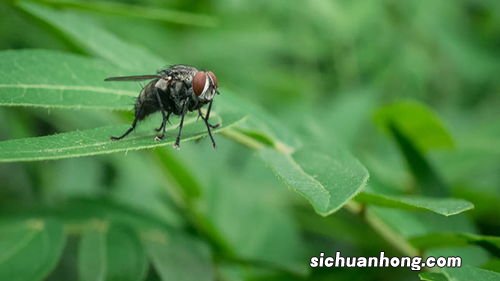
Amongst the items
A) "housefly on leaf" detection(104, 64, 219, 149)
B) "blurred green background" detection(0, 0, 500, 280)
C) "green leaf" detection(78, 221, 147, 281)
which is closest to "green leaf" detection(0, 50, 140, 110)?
"housefly on leaf" detection(104, 64, 219, 149)

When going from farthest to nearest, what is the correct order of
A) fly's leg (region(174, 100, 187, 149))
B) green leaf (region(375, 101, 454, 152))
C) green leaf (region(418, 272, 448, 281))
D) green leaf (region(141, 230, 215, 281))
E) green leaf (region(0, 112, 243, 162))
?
green leaf (region(375, 101, 454, 152))
green leaf (region(141, 230, 215, 281))
fly's leg (region(174, 100, 187, 149))
green leaf (region(418, 272, 448, 281))
green leaf (region(0, 112, 243, 162))

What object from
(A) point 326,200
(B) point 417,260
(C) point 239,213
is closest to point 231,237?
(C) point 239,213

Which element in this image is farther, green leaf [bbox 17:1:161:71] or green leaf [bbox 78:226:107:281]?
green leaf [bbox 17:1:161:71]

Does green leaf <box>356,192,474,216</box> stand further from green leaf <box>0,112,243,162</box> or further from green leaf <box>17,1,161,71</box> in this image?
green leaf <box>17,1,161,71</box>

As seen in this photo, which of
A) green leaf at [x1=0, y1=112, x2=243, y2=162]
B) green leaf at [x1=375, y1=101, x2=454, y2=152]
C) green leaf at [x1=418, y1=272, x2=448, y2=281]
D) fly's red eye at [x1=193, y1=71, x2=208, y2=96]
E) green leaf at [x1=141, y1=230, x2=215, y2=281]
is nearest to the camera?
green leaf at [x1=0, y1=112, x2=243, y2=162]

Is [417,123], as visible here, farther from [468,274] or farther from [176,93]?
[468,274]

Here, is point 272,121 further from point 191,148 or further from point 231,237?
point 191,148

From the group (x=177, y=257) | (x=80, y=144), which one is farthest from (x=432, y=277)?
(x=177, y=257)

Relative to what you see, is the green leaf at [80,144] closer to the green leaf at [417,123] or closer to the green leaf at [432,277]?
the green leaf at [432,277]
